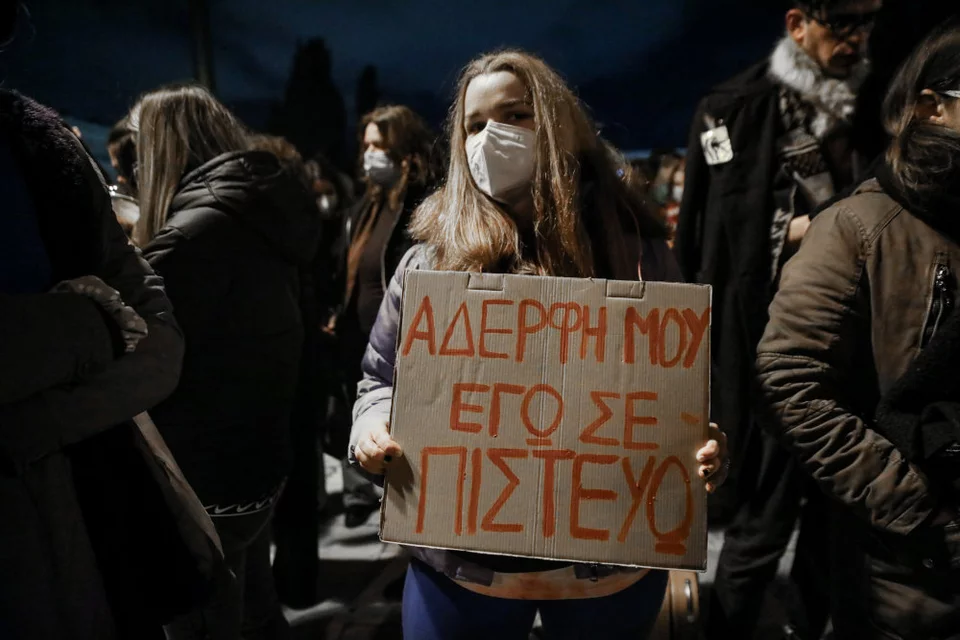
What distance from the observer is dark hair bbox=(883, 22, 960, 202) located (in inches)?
45.9

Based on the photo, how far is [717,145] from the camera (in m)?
2.13

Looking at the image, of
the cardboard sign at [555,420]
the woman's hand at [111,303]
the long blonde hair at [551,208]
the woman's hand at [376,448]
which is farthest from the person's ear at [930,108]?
the woman's hand at [111,303]

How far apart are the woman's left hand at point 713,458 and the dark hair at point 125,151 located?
5.77 ft

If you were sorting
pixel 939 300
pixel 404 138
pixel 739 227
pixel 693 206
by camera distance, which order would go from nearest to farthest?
pixel 939 300
pixel 739 227
pixel 693 206
pixel 404 138

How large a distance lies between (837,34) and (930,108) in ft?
Result: 2.95

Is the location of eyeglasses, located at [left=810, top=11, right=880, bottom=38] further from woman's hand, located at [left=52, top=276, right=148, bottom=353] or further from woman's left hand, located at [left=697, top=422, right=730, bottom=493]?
woman's hand, located at [left=52, top=276, right=148, bottom=353]

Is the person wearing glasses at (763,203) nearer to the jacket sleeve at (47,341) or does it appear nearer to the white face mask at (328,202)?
the jacket sleeve at (47,341)

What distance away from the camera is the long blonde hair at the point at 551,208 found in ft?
4.09

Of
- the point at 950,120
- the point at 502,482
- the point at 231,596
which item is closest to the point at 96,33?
the point at 231,596

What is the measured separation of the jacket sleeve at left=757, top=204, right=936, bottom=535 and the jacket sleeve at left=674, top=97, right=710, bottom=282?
3.18 feet

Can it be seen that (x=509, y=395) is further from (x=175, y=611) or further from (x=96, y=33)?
(x=96, y=33)

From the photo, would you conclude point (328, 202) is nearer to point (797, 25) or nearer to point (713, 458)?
point (797, 25)

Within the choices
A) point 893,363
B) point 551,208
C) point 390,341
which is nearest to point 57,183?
point 390,341

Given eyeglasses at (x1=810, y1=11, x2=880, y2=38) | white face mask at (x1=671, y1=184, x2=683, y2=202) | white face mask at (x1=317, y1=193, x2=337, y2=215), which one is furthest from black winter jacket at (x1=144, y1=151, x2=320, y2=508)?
white face mask at (x1=671, y1=184, x2=683, y2=202)
